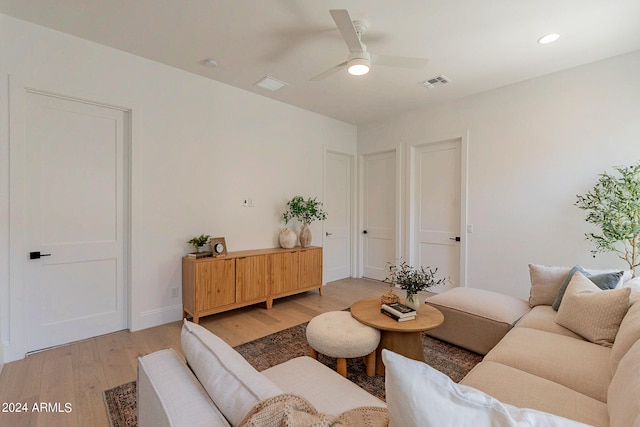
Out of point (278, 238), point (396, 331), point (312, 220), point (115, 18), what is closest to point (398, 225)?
point (312, 220)

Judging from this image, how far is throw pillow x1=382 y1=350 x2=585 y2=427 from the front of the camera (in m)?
0.59

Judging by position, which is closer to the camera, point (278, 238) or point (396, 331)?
point (396, 331)

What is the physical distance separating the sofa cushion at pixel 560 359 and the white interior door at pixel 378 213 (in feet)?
9.85

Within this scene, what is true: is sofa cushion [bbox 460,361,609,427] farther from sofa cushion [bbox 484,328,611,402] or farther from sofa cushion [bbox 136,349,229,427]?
sofa cushion [bbox 136,349,229,427]

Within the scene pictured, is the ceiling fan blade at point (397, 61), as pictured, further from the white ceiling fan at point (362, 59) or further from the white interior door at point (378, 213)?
the white interior door at point (378, 213)

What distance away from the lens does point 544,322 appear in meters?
2.15

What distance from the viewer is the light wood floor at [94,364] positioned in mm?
1786

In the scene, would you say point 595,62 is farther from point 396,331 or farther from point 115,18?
point 115,18

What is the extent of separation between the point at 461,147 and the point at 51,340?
5122 millimetres

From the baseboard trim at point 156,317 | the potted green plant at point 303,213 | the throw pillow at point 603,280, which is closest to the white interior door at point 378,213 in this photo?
the potted green plant at point 303,213

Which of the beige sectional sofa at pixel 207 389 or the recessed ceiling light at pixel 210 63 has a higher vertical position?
the recessed ceiling light at pixel 210 63

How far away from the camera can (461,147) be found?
402cm

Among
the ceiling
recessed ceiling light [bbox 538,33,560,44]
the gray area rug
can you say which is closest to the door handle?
the gray area rug

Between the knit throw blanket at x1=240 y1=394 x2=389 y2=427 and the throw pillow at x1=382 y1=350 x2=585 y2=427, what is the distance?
0.15 metres
